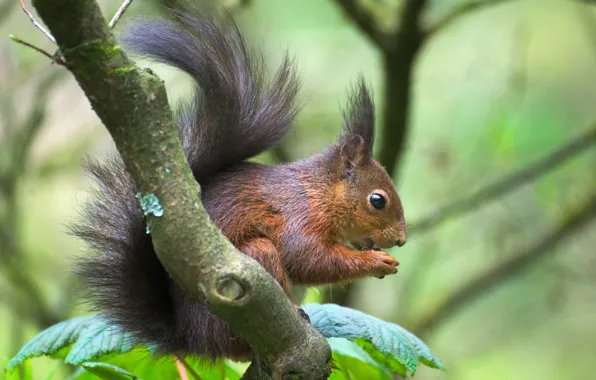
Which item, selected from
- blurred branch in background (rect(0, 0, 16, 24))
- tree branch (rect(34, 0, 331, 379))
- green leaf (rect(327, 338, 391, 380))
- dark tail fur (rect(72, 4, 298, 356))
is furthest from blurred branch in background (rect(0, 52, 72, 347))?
tree branch (rect(34, 0, 331, 379))

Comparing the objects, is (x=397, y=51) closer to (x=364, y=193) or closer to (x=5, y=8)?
(x=364, y=193)

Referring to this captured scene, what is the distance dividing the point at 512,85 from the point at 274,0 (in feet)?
4.10

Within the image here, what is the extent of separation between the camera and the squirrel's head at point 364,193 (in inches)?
68.5

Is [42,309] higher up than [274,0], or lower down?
lower down

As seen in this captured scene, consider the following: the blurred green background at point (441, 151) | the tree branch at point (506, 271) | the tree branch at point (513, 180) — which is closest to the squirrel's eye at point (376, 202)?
the blurred green background at point (441, 151)

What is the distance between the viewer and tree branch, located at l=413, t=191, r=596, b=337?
286cm

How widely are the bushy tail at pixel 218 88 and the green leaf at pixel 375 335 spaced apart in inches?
14.7

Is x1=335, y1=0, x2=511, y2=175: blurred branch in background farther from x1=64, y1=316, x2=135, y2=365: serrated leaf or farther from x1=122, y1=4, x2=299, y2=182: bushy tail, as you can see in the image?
x1=64, y1=316, x2=135, y2=365: serrated leaf

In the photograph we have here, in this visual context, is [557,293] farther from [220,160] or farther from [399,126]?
[220,160]

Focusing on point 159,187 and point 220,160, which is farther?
point 220,160

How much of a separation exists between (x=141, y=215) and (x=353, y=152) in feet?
1.98

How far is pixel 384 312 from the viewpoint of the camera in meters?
3.42

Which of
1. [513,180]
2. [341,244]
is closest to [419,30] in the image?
[513,180]

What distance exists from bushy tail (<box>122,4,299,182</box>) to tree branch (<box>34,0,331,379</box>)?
0.37m
